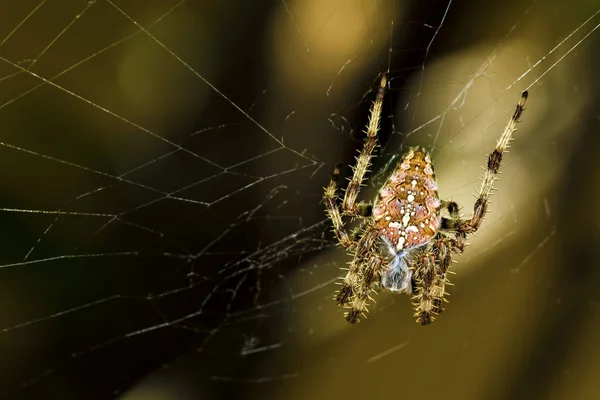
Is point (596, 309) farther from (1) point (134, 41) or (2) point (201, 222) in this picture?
(1) point (134, 41)

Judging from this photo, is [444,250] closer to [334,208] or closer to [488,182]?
[488,182]

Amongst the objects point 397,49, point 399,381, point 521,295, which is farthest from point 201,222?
point 521,295

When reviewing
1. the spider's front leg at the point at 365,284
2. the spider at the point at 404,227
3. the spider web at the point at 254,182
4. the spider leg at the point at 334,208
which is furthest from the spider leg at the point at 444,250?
the spider web at the point at 254,182

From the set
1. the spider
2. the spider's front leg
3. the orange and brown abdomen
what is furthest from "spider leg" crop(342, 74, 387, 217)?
the spider's front leg

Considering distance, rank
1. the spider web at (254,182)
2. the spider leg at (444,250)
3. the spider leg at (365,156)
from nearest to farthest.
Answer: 1. the spider leg at (365,156)
2. the spider leg at (444,250)
3. the spider web at (254,182)

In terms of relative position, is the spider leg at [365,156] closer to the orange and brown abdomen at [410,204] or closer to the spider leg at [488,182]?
the orange and brown abdomen at [410,204]

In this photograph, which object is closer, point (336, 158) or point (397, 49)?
point (397, 49)

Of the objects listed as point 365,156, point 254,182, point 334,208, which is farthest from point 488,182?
point 254,182

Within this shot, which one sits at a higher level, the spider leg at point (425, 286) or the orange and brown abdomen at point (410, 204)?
the orange and brown abdomen at point (410, 204)
